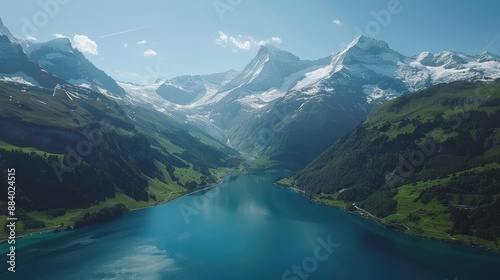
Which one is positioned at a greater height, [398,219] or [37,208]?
[37,208]

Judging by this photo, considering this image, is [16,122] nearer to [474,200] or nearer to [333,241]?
[333,241]

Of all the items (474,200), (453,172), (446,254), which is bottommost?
(446,254)

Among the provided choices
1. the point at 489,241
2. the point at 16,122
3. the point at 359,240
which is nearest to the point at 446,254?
the point at 489,241

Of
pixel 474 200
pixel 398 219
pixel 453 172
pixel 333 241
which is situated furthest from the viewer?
pixel 453 172

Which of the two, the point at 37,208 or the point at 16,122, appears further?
the point at 16,122

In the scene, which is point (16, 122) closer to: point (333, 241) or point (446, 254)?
point (333, 241)

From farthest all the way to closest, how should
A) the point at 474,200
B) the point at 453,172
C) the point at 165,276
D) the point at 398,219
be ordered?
the point at 453,172, the point at 398,219, the point at 474,200, the point at 165,276
